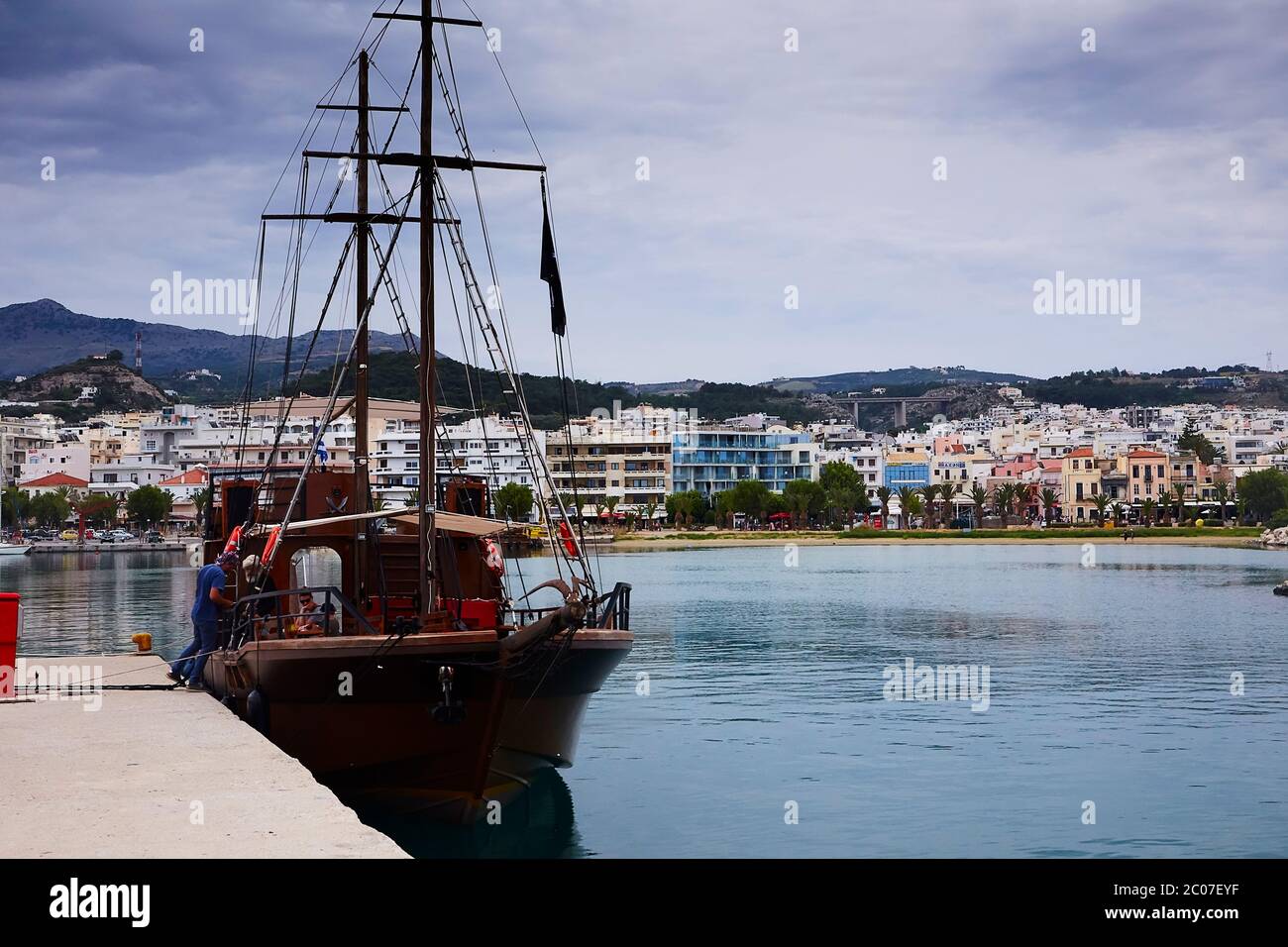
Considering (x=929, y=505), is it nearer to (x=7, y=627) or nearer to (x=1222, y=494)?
(x=1222, y=494)

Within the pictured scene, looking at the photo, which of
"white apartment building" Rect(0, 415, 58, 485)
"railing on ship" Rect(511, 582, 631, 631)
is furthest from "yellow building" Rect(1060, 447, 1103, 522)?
"railing on ship" Rect(511, 582, 631, 631)

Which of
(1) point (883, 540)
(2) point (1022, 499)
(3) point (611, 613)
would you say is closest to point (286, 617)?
(3) point (611, 613)

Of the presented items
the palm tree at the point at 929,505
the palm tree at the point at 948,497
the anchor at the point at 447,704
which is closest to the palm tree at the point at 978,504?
the palm tree at the point at 948,497

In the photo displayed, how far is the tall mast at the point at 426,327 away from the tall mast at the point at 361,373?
6.08 feet

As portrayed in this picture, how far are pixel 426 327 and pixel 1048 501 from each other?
154m

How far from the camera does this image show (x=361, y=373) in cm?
2147

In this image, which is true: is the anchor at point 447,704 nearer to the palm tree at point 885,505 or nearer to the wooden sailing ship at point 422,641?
the wooden sailing ship at point 422,641

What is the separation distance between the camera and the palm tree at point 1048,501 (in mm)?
163000

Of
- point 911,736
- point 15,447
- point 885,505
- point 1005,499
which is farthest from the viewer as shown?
point 15,447

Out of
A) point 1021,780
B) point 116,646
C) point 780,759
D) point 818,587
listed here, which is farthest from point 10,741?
point 818,587

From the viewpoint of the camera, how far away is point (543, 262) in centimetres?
1758
